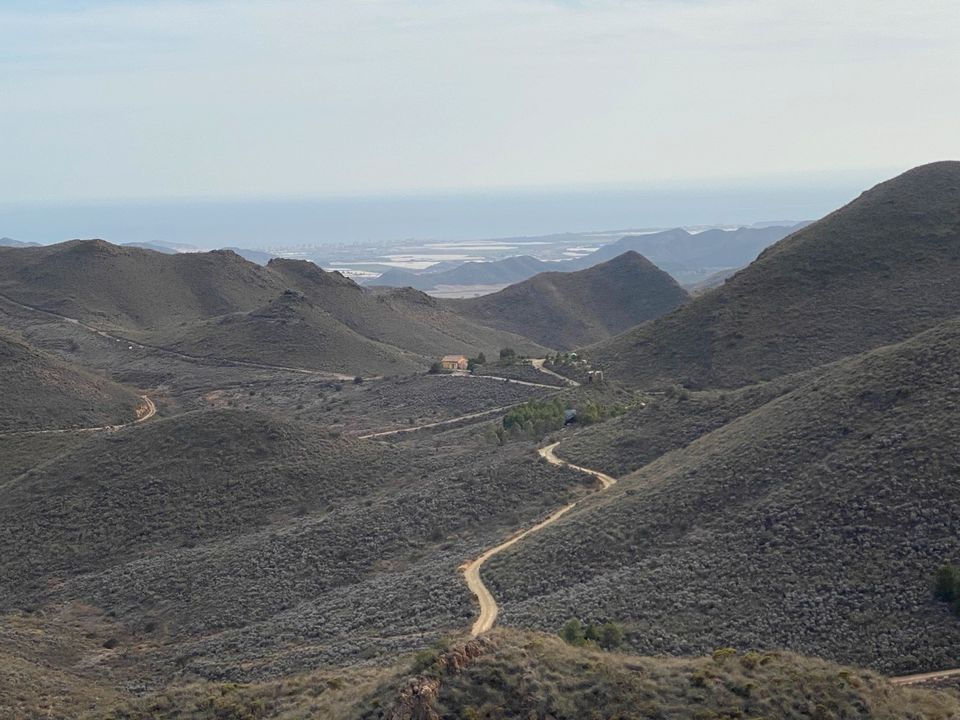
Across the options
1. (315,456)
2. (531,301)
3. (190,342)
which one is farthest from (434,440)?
(531,301)

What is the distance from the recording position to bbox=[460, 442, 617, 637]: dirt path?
26.0 meters

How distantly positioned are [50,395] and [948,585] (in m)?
53.1

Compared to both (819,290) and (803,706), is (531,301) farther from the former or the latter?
(803,706)

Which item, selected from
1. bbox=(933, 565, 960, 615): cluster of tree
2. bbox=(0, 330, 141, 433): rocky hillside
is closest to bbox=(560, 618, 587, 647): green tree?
bbox=(933, 565, 960, 615): cluster of tree

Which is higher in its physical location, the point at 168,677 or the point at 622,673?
the point at 622,673

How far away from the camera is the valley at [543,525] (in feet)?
65.4

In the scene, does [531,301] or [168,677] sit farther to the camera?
[531,301]

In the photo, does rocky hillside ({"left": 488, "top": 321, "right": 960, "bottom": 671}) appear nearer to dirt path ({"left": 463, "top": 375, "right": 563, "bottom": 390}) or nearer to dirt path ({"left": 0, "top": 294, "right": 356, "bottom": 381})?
dirt path ({"left": 463, "top": 375, "right": 563, "bottom": 390})

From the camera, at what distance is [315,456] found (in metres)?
43.9

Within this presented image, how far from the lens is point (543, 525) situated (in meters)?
34.2

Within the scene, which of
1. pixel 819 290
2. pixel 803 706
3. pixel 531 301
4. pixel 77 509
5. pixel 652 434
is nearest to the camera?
pixel 803 706

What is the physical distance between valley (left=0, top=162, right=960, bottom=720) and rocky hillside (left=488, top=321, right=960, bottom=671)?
0.10 meters

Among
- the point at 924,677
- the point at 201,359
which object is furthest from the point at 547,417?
the point at 201,359

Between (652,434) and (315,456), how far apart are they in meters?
15.0
